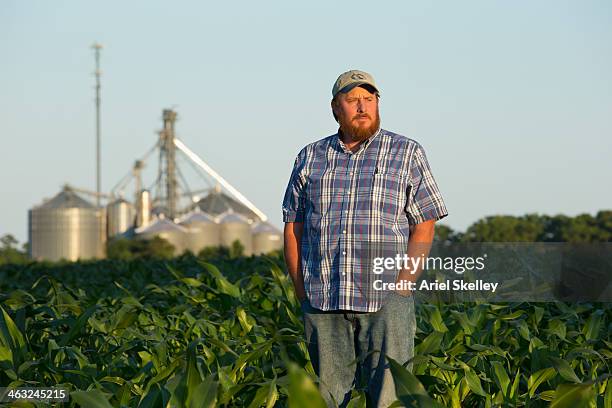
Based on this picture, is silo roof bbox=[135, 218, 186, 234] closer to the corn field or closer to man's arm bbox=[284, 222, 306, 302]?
the corn field

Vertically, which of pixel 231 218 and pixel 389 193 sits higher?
pixel 231 218

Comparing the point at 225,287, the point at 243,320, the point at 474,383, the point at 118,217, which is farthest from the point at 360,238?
the point at 118,217

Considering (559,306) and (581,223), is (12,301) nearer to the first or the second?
(559,306)

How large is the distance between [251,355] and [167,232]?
108551 mm

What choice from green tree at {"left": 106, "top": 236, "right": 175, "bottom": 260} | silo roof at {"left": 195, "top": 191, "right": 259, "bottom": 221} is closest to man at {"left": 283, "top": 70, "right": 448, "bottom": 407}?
green tree at {"left": 106, "top": 236, "right": 175, "bottom": 260}

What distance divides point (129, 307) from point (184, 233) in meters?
108

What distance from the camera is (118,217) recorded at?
12356 centimetres

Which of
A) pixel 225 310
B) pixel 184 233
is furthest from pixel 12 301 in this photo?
pixel 184 233

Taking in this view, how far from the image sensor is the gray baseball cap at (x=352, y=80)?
15.8ft

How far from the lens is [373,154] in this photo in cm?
490

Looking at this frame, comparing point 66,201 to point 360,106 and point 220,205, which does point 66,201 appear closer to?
point 220,205

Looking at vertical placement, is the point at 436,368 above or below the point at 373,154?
below

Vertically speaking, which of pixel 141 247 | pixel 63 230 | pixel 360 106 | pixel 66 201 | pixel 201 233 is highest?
pixel 66 201

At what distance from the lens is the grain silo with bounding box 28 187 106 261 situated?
113938 mm
